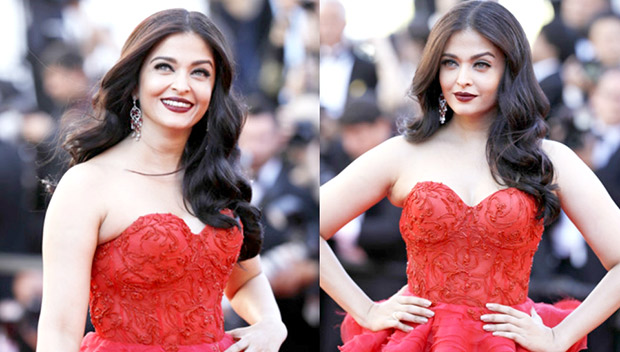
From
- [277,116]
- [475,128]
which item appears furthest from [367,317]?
[277,116]

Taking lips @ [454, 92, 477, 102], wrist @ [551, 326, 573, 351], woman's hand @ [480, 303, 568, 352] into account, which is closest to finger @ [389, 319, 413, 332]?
woman's hand @ [480, 303, 568, 352]

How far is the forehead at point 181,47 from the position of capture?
273 cm

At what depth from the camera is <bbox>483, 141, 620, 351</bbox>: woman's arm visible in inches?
110

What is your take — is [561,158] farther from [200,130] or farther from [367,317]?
[200,130]

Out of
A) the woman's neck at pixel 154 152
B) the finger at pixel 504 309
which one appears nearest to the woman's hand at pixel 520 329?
the finger at pixel 504 309

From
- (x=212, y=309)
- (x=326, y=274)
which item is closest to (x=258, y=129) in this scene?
(x=326, y=274)

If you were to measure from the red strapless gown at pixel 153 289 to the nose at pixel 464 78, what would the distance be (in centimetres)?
114

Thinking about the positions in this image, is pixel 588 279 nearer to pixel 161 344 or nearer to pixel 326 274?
pixel 326 274

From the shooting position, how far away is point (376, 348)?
9.61 ft

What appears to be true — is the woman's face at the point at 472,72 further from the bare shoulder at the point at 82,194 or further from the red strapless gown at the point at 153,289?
the bare shoulder at the point at 82,194

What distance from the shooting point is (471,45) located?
9.25 feet

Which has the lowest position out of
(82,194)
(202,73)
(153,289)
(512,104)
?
(153,289)

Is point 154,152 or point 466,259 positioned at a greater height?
point 154,152

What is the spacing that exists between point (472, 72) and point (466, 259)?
0.73 meters
